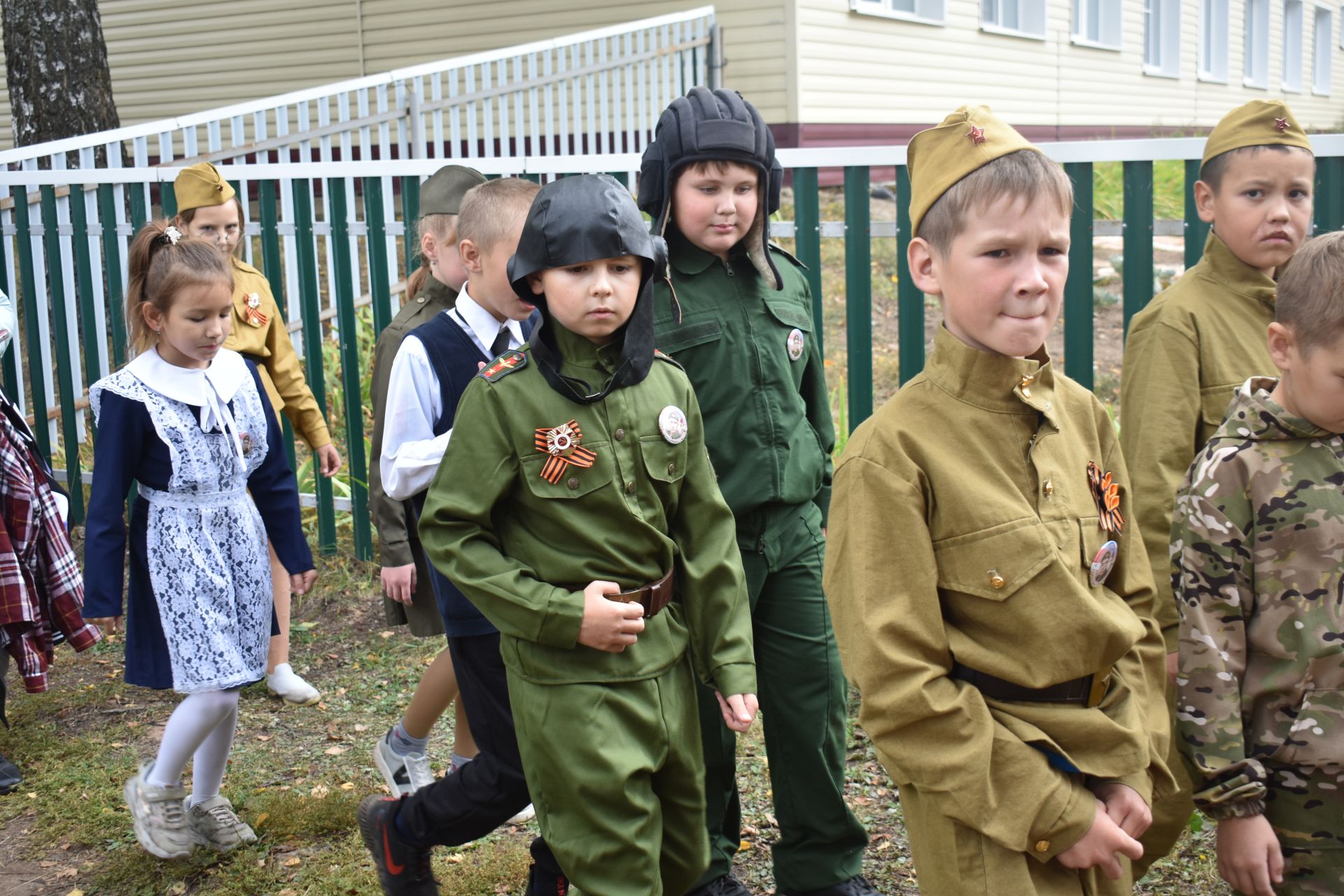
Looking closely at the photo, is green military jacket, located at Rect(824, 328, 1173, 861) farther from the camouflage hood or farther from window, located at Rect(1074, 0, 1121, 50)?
window, located at Rect(1074, 0, 1121, 50)

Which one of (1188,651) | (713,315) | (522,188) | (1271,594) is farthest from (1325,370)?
(522,188)

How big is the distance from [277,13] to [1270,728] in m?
16.4

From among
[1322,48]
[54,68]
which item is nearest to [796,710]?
[54,68]

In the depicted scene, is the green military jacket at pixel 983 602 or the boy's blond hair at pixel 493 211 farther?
the boy's blond hair at pixel 493 211

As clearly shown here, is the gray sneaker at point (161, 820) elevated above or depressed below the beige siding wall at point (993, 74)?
below

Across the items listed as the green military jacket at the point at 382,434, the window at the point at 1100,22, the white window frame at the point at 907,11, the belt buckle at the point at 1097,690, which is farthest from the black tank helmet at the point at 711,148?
the window at the point at 1100,22

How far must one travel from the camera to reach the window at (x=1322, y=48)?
27.9 metres

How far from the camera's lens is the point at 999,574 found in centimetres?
211

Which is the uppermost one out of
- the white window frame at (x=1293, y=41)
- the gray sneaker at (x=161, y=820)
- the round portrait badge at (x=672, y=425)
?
the white window frame at (x=1293, y=41)

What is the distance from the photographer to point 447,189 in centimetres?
397

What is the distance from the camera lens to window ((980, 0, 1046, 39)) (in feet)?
54.3

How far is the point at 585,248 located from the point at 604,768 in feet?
3.38

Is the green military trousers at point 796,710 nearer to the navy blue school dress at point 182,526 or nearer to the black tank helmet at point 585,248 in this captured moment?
the black tank helmet at point 585,248

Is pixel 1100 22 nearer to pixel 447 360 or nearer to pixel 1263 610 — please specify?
pixel 447 360
